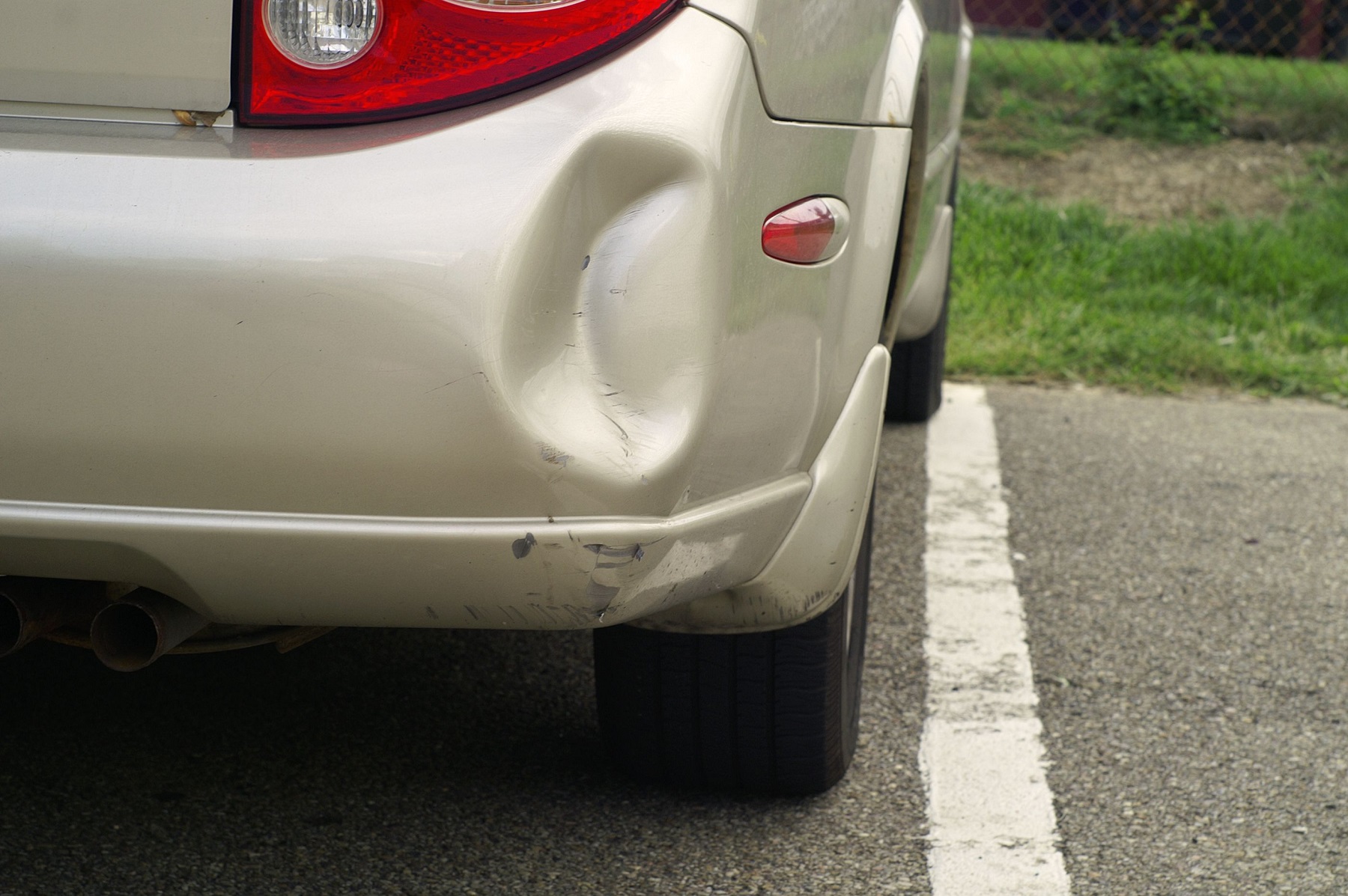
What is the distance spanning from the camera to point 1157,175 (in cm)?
630

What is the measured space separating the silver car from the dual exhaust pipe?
8 centimetres

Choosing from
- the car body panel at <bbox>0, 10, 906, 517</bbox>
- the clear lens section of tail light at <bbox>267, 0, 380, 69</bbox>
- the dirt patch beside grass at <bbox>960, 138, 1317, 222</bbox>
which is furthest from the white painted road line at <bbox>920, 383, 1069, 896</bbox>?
the dirt patch beside grass at <bbox>960, 138, 1317, 222</bbox>

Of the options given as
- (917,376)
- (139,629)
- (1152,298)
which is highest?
(139,629)

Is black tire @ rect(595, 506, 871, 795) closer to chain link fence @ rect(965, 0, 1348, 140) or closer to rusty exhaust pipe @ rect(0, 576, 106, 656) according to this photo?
rusty exhaust pipe @ rect(0, 576, 106, 656)

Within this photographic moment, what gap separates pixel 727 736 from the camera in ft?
5.79

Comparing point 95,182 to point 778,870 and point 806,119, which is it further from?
point 778,870

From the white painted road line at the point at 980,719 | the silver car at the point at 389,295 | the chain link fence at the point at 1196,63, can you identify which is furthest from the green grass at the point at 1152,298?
the silver car at the point at 389,295

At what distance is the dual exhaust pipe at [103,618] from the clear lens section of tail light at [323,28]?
0.56m

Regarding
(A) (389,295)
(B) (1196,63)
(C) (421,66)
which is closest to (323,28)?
(C) (421,66)

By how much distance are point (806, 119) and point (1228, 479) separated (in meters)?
2.44

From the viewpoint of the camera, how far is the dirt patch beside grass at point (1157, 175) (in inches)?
239

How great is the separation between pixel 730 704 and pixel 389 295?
836 mm

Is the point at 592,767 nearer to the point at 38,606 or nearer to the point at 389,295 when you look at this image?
the point at 38,606

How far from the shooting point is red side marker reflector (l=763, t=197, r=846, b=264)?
130 centimetres
